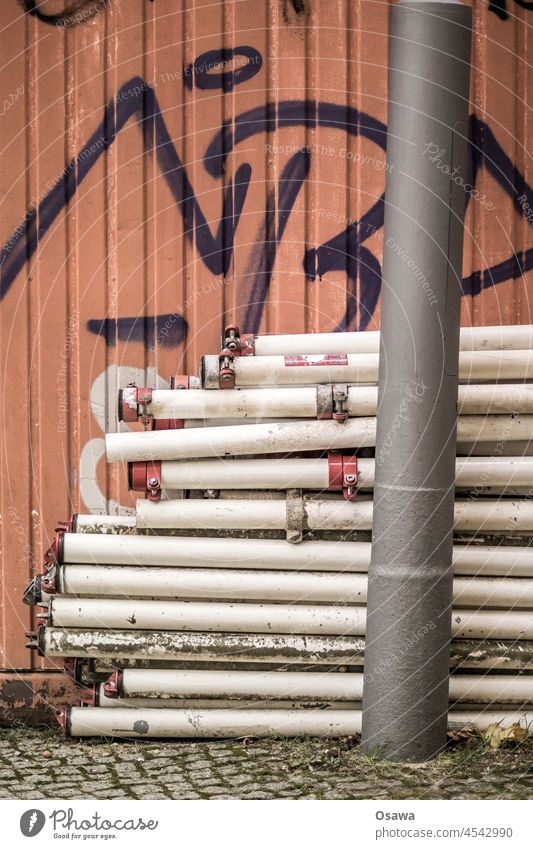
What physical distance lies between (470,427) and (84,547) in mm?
1665

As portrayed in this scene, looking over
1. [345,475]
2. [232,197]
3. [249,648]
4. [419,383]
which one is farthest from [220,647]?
[232,197]

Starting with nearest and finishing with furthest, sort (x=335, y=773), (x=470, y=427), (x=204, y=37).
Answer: (x=335, y=773), (x=470, y=427), (x=204, y=37)

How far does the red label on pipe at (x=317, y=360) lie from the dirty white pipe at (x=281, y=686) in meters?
1.29

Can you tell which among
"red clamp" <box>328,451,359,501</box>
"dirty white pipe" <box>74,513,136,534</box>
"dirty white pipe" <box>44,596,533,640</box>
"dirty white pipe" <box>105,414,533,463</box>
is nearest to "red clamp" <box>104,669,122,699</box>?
"dirty white pipe" <box>44,596,533,640</box>

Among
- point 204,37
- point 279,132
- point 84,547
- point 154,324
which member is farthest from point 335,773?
point 204,37

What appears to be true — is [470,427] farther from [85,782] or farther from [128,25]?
[128,25]

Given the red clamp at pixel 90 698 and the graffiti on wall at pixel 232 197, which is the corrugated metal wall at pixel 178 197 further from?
the red clamp at pixel 90 698

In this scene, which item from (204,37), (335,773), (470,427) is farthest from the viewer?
(204,37)

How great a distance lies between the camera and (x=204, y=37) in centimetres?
444

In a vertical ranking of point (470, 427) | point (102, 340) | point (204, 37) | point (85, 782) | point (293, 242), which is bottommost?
point (85, 782)

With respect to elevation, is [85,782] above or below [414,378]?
below

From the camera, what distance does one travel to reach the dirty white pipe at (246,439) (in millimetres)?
4055

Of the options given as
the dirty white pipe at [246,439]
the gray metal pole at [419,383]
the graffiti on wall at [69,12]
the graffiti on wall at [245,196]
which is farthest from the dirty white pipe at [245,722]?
the graffiti on wall at [69,12]

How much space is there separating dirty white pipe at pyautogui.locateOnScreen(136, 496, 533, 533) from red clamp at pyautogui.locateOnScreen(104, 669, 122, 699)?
0.62m
